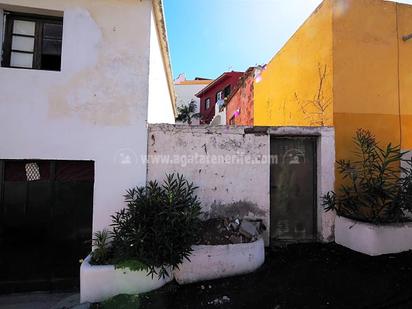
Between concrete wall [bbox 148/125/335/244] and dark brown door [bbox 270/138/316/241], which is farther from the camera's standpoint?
dark brown door [bbox 270/138/316/241]

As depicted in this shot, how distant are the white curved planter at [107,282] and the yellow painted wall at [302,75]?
14.7ft

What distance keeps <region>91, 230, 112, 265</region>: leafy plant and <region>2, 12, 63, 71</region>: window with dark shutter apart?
309cm

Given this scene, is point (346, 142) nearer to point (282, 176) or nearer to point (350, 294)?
point (282, 176)

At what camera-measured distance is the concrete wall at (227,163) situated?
550 centimetres

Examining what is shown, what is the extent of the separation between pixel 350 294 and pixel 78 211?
442 centimetres

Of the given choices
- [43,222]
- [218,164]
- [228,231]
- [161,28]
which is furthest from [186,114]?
[228,231]

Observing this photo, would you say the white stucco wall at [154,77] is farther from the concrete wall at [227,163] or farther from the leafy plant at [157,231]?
the leafy plant at [157,231]

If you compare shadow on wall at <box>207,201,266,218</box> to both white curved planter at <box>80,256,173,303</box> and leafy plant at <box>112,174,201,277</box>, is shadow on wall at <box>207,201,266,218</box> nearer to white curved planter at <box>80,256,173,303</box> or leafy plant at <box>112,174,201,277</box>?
leafy plant at <box>112,174,201,277</box>

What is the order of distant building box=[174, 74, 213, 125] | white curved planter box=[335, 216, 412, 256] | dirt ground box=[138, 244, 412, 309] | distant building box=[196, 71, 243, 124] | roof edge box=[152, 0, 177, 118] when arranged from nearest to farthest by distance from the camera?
1. dirt ground box=[138, 244, 412, 309]
2. white curved planter box=[335, 216, 412, 256]
3. roof edge box=[152, 0, 177, 118]
4. distant building box=[196, 71, 243, 124]
5. distant building box=[174, 74, 213, 125]

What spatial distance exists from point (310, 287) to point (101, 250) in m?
3.11

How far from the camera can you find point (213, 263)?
4.73 metres

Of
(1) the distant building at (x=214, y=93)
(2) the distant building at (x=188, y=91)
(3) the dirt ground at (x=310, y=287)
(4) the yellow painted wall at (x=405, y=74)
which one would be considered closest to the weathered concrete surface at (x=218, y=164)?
(3) the dirt ground at (x=310, y=287)

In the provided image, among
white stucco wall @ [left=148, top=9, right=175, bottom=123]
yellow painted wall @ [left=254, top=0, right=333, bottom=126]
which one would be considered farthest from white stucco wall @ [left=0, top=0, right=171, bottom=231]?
yellow painted wall @ [left=254, top=0, right=333, bottom=126]

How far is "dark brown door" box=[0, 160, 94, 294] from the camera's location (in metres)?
5.29
